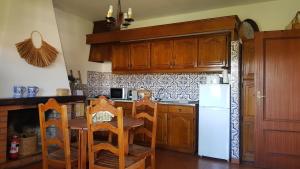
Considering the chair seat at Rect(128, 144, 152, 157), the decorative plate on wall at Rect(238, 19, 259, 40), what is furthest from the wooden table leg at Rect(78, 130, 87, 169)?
the decorative plate on wall at Rect(238, 19, 259, 40)

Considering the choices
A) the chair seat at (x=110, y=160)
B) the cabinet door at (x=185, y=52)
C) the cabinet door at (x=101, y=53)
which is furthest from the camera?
the cabinet door at (x=101, y=53)

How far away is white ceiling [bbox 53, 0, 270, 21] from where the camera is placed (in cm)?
395

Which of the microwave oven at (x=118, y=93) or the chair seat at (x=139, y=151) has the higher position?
the microwave oven at (x=118, y=93)

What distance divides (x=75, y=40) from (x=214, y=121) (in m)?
3.18

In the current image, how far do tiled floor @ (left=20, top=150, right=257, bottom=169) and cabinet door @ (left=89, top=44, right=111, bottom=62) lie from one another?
243 centimetres

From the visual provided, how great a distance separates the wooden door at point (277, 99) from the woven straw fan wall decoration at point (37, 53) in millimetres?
3140

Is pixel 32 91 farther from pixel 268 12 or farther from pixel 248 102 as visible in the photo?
pixel 268 12

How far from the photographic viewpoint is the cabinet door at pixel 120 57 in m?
4.82

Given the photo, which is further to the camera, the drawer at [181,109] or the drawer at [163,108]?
the drawer at [163,108]

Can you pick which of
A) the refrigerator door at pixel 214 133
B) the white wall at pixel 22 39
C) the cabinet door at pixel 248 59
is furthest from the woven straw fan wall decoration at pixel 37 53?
the cabinet door at pixel 248 59

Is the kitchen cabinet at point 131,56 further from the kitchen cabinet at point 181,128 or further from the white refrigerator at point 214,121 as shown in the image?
the white refrigerator at point 214,121

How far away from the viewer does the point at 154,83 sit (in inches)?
190

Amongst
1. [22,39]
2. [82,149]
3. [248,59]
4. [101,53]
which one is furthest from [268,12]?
[22,39]

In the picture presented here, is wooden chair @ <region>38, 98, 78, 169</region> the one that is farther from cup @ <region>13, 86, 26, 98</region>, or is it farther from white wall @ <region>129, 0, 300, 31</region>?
white wall @ <region>129, 0, 300, 31</region>
